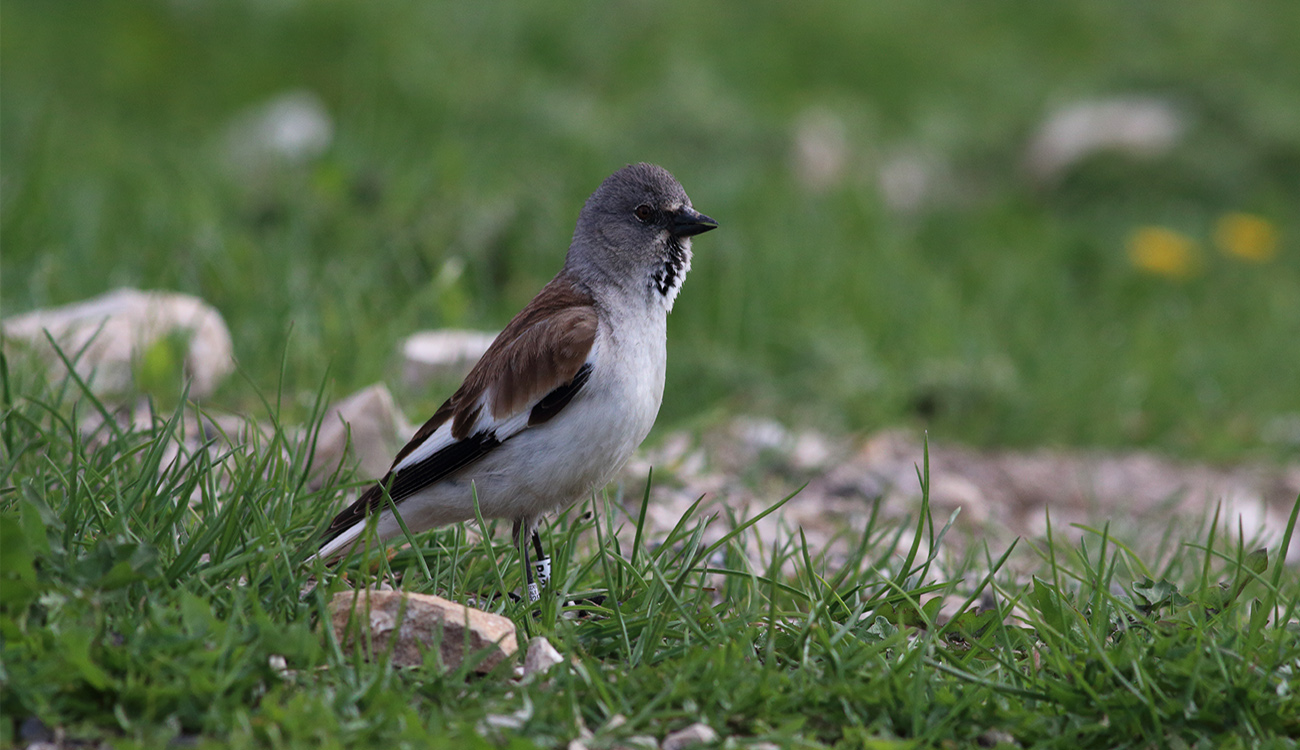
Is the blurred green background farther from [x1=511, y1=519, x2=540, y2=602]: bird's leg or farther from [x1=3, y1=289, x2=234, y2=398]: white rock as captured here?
[x1=511, y1=519, x2=540, y2=602]: bird's leg

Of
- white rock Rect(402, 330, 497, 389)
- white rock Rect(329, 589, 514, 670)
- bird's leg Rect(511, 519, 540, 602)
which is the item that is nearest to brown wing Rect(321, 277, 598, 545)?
bird's leg Rect(511, 519, 540, 602)

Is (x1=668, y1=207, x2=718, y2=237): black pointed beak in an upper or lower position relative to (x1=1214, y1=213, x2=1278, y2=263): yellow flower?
upper

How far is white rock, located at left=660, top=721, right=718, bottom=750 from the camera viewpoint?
8.85 ft

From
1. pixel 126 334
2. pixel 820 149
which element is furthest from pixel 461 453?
pixel 820 149

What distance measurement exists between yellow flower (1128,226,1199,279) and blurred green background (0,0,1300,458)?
3 centimetres

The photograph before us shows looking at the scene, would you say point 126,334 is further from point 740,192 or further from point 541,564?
point 740,192

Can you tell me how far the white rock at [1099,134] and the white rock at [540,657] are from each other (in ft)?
30.7

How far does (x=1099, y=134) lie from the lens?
448 inches

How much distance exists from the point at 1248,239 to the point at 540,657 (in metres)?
8.82

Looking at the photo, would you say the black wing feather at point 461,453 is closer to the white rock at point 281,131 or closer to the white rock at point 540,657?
the white rock at point 540,657

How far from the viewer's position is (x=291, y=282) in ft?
20.8

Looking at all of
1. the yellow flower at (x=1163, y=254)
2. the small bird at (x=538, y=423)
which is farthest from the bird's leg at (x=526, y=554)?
the yellow flower at (x=1163, y=254)

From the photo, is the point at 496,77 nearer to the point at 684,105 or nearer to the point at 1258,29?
the point at 684,105

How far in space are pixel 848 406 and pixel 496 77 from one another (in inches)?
187
